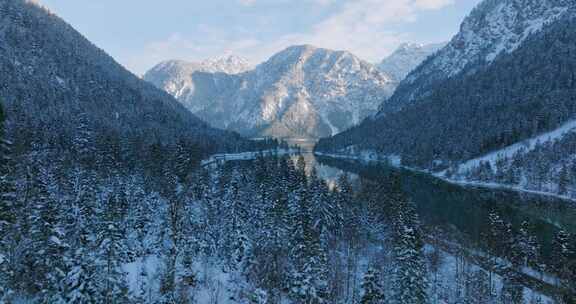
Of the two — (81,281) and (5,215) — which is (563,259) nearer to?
(81,281)

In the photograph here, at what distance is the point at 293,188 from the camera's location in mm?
74812

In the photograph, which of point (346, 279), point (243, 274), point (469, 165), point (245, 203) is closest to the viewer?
point (243, 274)

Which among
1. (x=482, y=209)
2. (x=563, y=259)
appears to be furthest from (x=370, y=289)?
(x=482, y=209)

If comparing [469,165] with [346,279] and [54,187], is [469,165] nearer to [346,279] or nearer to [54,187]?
[346,279]

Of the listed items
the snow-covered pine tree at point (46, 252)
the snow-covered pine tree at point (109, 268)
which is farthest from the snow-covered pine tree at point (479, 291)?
the snow-covered pine tree at point (46, 252)

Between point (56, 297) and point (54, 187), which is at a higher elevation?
point (54, 187)

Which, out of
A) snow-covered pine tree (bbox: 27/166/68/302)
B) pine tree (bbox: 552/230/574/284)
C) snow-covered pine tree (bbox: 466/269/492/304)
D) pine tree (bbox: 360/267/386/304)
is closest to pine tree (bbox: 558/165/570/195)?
pine tree (bbox: 552/230/574/284)

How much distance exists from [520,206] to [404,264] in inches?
4078

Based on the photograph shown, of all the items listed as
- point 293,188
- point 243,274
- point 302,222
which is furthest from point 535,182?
point 243,274

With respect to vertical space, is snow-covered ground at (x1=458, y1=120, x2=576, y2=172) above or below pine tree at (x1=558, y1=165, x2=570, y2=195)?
above

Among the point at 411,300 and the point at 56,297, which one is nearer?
the point at 56,297

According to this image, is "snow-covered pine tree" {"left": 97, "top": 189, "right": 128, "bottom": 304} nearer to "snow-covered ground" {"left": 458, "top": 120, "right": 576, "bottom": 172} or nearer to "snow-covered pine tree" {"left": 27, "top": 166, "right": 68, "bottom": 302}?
"snow-covered pine tree" {"left": 27, "top": 166, "right": 68, "bottom": 302}

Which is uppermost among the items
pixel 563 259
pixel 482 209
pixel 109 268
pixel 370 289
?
pixel 109 268

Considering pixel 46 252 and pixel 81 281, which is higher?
pixel 46 252
